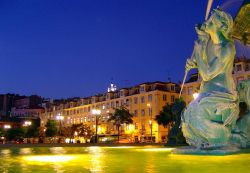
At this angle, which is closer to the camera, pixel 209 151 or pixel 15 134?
pixel 209 151

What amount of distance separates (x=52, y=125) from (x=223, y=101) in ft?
249

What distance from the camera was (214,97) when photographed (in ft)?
51.3

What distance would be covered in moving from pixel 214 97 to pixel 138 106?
71.1 metres

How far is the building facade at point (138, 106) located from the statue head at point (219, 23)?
61230 millimetres

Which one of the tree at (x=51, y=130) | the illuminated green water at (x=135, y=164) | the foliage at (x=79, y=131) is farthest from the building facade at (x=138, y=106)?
the illuminated green water at (x=135, y=164)

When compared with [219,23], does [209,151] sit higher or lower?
lower

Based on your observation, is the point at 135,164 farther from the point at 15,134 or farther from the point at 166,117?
the point at 15,134

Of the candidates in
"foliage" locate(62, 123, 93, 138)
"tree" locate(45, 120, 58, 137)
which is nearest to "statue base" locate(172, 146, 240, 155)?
"tree" locate(45, 120, 58, 137)

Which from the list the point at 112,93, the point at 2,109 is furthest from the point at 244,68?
the point at 2,109

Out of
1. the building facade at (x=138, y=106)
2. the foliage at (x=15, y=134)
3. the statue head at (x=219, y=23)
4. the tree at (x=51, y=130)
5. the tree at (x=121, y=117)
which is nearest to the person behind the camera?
the statue head at (x=219, y=23)

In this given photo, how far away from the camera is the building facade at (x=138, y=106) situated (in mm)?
81625

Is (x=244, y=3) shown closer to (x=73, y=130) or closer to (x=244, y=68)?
(x=244, y=68)

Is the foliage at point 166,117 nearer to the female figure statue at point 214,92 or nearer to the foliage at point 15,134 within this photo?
the foliage at point 15,134

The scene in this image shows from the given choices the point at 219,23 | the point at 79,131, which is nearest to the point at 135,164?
the point at 219,23
